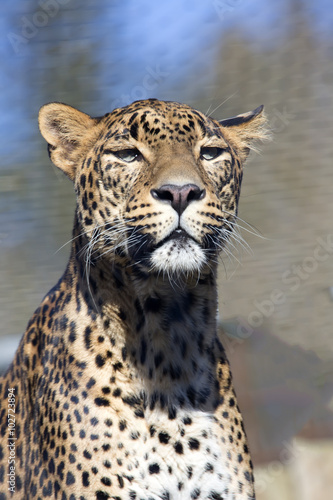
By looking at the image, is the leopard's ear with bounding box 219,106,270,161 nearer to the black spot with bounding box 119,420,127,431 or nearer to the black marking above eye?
the black marking above eye

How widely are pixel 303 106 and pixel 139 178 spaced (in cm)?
324

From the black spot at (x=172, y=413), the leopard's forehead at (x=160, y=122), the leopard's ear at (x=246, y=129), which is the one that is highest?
the leopard's ear at (x=246, y=129)

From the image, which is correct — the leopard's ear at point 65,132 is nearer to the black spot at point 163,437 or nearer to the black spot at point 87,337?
the black spot at point 87,337

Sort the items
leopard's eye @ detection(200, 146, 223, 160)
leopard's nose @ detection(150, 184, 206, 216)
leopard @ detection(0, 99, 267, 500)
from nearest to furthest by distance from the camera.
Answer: leopard's nose @ detection(150, 184, 206, 216) → leopard @ detection(0, 99, 267, 500) → leopard's eye @ detection(200, 146, 223, 160)

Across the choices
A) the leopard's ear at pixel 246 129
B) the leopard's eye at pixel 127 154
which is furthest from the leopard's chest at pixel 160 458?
the leopard's ear at pixel 246 129

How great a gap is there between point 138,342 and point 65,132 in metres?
1.06

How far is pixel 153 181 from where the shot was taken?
8.20 feet

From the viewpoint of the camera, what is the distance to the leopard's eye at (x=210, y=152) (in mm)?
2867

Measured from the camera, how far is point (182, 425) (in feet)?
8.56

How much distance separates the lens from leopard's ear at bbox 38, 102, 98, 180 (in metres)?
3.01

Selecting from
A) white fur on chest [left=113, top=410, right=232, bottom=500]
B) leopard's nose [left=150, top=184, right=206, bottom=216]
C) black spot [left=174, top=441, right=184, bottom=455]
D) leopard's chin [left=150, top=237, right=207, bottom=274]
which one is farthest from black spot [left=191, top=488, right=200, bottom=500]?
leopard's nose [left=150, top=184, right=206, bottom=216]

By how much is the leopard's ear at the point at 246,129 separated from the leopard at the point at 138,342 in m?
0.35

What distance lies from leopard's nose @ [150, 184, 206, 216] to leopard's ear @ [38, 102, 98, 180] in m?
0.74

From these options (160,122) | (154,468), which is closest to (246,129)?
(160,122)
